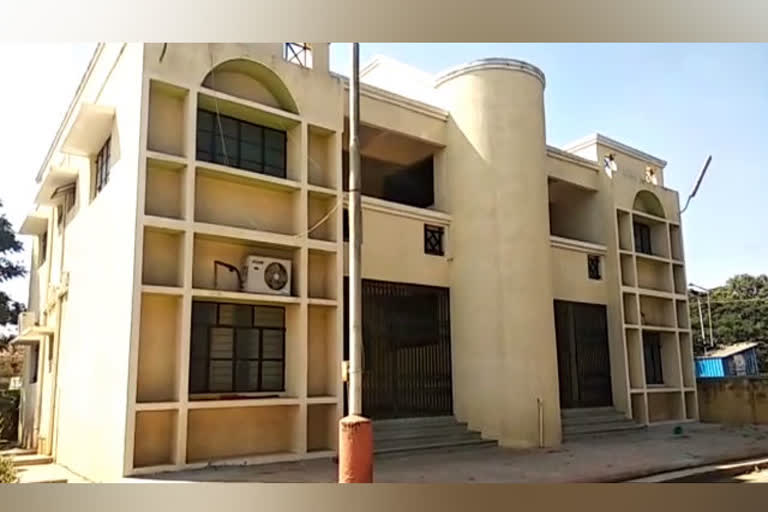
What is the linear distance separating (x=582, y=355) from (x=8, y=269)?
564 inches

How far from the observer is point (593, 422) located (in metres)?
11.9

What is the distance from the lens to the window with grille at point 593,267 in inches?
514

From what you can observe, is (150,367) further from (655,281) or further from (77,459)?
(655,281)

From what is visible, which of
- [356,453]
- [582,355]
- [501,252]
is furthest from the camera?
[582,355]

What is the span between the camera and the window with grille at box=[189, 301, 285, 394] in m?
7.95

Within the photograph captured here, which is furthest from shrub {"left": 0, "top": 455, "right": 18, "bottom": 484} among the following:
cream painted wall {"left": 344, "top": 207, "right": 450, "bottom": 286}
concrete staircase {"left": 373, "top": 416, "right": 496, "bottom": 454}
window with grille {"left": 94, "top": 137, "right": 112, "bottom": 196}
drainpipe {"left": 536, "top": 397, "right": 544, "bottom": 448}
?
A: drainpipe {"left": 536, "top": 397, "right": 544, "bottom": 448}

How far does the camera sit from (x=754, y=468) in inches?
333

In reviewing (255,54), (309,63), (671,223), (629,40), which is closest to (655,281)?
(671,223)

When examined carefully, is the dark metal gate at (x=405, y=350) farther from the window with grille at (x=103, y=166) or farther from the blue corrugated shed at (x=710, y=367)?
the blue corrugated shed at (x=710, y=367)

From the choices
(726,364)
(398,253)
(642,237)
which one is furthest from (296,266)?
(726,364)

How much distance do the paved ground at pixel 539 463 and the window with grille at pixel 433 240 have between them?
319 centimetres

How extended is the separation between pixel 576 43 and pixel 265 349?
17.4 ft

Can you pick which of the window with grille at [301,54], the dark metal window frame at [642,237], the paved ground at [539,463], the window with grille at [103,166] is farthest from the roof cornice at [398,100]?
the dark metal window frame at [642,237]

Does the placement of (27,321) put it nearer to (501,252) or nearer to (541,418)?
(501,252)
